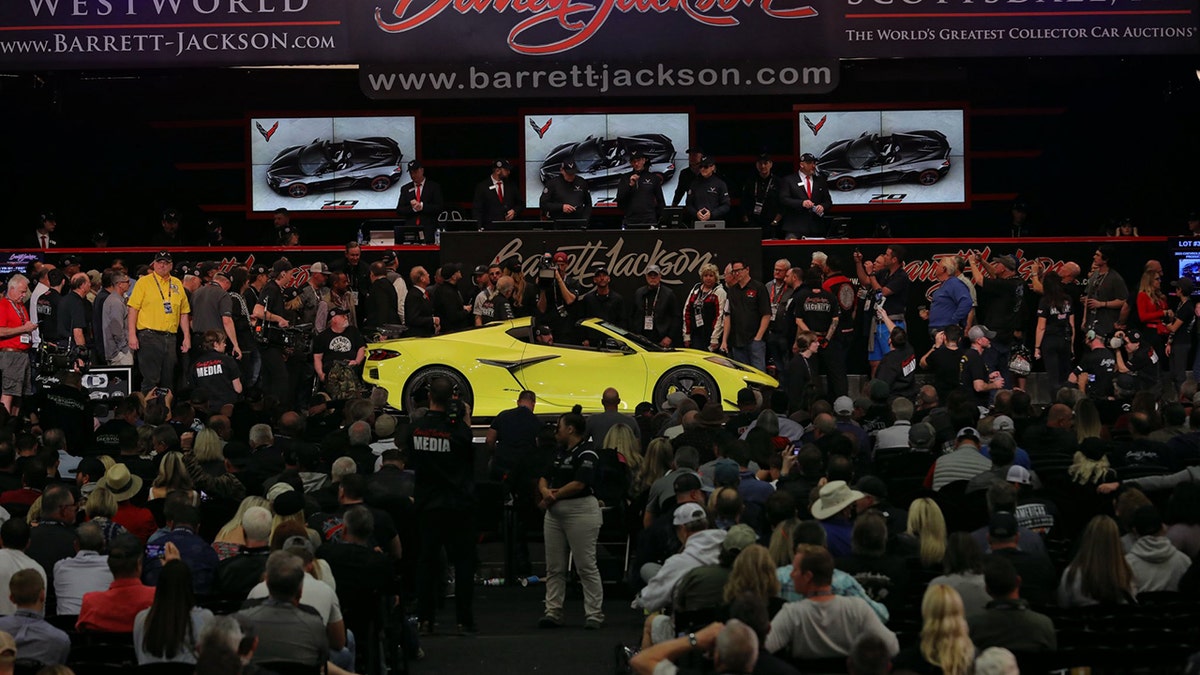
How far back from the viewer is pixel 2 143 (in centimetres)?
2733

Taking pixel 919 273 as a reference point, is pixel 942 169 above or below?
above

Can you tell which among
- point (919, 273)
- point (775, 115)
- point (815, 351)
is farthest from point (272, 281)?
point (775, 115)

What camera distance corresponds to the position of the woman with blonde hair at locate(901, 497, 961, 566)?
9516 millimetres

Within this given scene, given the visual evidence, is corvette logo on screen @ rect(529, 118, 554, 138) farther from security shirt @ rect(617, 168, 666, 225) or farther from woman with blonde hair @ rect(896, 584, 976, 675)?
woman with blonde hair @ rect(896, 584, 976, 675)

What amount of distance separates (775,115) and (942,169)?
2.99m

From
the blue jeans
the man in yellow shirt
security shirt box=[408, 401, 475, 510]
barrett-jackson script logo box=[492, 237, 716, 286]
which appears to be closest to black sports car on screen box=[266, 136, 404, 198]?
barrett-jackson script logo box=[492, 237, 716, 286]

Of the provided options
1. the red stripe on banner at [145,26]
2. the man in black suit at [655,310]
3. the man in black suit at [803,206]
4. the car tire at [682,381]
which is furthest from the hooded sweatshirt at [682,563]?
the red stripe on banner at [145,26]

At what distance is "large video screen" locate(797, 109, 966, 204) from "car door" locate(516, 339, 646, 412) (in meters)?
10.0

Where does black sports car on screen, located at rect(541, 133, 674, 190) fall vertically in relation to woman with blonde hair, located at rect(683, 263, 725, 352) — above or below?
above

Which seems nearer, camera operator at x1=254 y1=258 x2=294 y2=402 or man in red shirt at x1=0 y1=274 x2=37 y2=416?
man in red shirt at x1=0 y1=274 x2=37 y2=416

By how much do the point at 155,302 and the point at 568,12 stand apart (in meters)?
8.00

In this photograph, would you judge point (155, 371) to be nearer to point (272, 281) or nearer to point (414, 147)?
point (272, 281)

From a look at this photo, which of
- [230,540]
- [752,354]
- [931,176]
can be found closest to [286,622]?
[230,540]

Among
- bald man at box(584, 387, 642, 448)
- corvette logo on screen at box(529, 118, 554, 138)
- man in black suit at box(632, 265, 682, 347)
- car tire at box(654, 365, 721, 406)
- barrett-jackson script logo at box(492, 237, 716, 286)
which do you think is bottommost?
bald man at box(584, 387, 642, 448)
